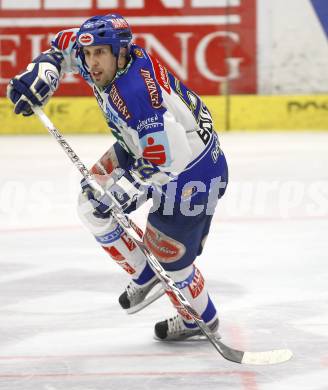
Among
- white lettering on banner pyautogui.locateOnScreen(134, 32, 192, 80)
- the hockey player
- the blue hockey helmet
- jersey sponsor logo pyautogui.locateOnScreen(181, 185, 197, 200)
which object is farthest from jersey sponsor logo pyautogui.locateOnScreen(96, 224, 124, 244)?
white lettering on banner pyautogui.locateOnScreen(134, 32, 192, 80)

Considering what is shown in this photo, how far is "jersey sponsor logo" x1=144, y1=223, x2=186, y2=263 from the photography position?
160 inches

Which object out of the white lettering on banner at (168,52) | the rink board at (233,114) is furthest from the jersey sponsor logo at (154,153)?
the white lettering on banner at (168,52)

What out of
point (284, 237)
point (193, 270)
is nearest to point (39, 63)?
point (193, 270)

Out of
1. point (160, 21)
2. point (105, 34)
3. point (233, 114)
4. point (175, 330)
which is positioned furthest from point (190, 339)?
point (160, 21)

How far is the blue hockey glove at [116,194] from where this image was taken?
4016mm

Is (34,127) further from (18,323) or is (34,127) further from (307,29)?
(18,323)

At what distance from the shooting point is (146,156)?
3.83 m

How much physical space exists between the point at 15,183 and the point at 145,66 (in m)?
4.56

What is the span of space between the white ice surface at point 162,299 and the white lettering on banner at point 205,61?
11.1 ft

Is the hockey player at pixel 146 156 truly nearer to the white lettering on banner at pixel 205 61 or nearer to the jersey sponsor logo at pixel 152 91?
the jersey sponsor logo at pixel 152 91

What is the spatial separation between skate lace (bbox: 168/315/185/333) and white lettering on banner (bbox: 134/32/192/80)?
25.8ft

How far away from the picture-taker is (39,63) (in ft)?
14.3

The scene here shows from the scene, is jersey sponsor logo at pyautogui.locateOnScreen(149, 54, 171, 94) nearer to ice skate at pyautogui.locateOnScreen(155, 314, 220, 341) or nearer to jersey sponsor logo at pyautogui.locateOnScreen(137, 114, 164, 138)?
jersey sponsor logo at pyautogui.locateOnScreen(137, 114, 164, 138)

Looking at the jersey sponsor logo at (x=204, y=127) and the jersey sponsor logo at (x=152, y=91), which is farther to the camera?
the jersey sponsor logo at (x=204, y=127)
